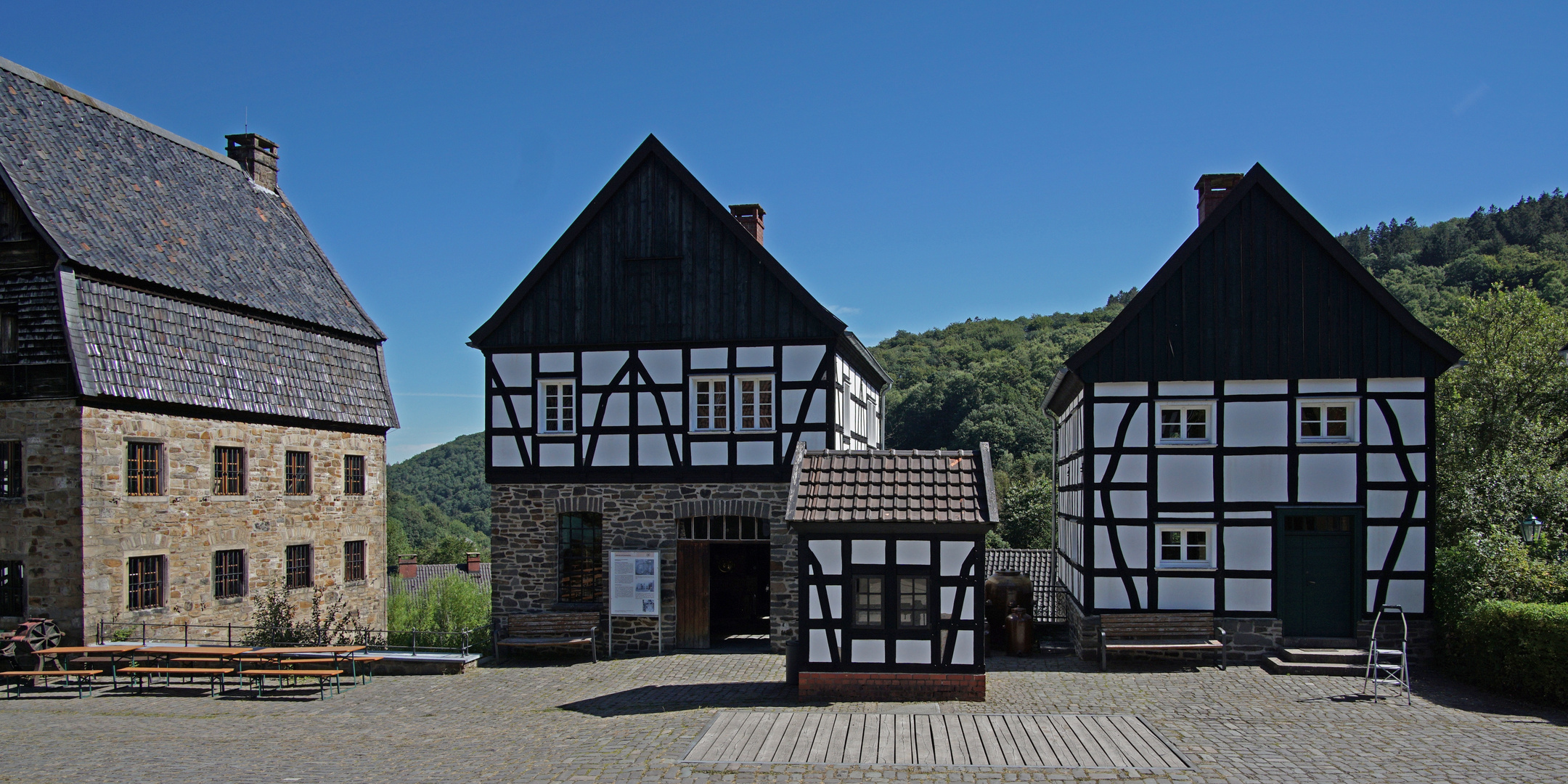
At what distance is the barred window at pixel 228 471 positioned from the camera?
64.4 ft

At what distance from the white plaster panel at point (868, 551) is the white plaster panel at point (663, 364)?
240 inches

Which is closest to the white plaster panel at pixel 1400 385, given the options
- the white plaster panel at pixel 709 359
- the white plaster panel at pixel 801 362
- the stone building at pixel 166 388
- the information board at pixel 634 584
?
the white plaster panel at pixel 801 362

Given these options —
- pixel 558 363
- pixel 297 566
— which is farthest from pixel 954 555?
pixel 297 566

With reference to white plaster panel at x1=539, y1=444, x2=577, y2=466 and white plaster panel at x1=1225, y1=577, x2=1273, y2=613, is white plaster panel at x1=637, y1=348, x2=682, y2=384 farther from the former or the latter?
white plaster panel at x1=1225, y1=577, x2=1273, y2=613

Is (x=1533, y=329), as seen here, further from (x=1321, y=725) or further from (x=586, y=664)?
(x=586, y=664)

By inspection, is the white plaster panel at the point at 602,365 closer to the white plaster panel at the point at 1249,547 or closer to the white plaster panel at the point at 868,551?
the white plaster panel at the point at 868,551

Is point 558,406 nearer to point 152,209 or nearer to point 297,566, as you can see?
point 297,566

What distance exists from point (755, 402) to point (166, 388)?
35.7 ft

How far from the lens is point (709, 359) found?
18047mm

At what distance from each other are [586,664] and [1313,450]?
1255cm

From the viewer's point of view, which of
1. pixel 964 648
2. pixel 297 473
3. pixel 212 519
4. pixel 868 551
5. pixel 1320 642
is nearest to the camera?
pixel 964 648

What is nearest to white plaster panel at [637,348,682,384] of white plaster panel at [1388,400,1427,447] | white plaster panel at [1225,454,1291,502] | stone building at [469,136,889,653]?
stone building at [469,136,889,653]

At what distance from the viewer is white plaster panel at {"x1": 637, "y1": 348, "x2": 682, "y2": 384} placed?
59.5ft

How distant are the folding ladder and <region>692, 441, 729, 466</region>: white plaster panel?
10.4 meters
